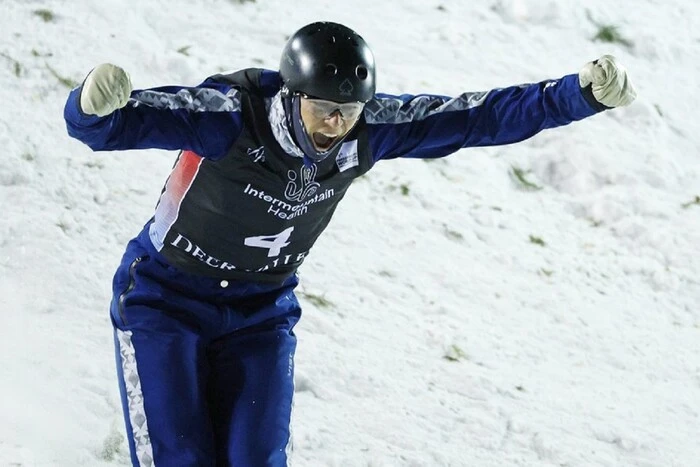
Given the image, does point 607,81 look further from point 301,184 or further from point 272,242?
point 272,242

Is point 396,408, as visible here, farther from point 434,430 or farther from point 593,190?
point 593,190

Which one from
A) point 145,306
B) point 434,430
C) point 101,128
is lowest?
point 434,430

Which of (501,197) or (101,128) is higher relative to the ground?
(101,128)

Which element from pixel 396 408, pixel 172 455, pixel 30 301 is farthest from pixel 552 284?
pixel 172 455

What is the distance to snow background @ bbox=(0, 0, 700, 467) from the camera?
443 cm

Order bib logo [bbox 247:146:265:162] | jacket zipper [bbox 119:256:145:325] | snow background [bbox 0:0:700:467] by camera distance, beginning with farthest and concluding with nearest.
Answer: snow background [bbox 0:0:700:467], jacket zipper [bbox 119:256:145:325], bib logo [bbox 247:146:265:162]

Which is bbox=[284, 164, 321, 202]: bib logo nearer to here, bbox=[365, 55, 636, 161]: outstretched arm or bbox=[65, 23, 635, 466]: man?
bbox=[65, 23, 635, 466]: man

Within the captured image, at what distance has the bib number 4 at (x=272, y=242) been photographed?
351cm

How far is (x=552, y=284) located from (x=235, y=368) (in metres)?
2.29

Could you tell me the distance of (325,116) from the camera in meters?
3.33

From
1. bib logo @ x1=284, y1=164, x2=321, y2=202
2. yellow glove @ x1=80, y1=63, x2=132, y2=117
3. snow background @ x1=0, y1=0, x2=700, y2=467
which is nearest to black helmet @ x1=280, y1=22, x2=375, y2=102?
bib logo @ x1=284, y1=164, x2=321, y2=202

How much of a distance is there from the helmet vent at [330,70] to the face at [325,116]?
0.25 ft

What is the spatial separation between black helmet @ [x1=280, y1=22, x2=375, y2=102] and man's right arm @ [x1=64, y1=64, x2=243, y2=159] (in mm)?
176

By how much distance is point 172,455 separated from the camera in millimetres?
3354
